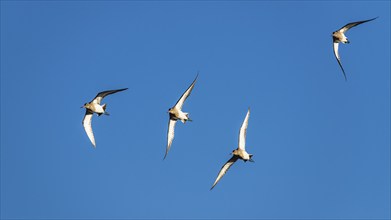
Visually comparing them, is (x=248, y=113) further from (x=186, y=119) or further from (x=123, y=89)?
(x=123, y=89)

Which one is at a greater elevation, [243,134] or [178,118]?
[178,118]

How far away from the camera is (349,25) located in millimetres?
59969

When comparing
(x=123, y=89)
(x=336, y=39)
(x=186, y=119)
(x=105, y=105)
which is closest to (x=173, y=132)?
(x=186, y=119)

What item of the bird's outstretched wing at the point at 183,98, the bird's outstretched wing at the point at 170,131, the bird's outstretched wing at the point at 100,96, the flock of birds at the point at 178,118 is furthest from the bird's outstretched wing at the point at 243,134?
the bird's outstretched wing at the point at 100,96

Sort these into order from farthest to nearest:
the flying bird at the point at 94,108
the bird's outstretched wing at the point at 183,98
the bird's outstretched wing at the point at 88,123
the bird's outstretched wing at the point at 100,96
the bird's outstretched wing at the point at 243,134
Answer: the bird's outstretched wing at the point at 88,123, the flying bird at the point at 94,108, the bird's outstretched wing at the point at 100,96, the bird's outstretched wing at the point at 243,134, the bird's outstretched wing at the point at 183,98

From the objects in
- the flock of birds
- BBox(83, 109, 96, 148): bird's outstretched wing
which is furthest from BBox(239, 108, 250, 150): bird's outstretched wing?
BBox(83, 109, 96, 148): bird's outstretched wing

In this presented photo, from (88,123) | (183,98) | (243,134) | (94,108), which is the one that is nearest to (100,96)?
(94,108)

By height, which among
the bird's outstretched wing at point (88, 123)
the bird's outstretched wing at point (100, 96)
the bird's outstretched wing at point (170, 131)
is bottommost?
the bird's outstretched wing at point (170, 131)

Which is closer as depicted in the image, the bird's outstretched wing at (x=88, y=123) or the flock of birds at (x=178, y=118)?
the flock of birds at (x=178, y=118)

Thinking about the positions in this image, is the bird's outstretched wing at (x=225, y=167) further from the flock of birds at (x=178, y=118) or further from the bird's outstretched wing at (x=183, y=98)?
the bird's outstretched wing at (x=183, y=98)

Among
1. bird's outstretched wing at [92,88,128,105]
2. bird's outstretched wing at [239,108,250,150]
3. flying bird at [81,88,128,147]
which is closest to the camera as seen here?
bird's outstretched wing at [239,108,250,150]

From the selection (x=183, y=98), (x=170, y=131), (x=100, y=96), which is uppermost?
(x=100, y=96)

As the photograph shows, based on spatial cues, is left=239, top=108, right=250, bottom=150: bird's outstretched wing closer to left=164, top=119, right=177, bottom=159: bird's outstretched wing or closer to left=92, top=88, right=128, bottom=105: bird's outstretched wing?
left=164, top=119, right=177, bottom=159: bird's outstretched wing

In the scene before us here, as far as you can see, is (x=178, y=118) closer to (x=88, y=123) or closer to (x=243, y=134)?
(x=243, y=134)
